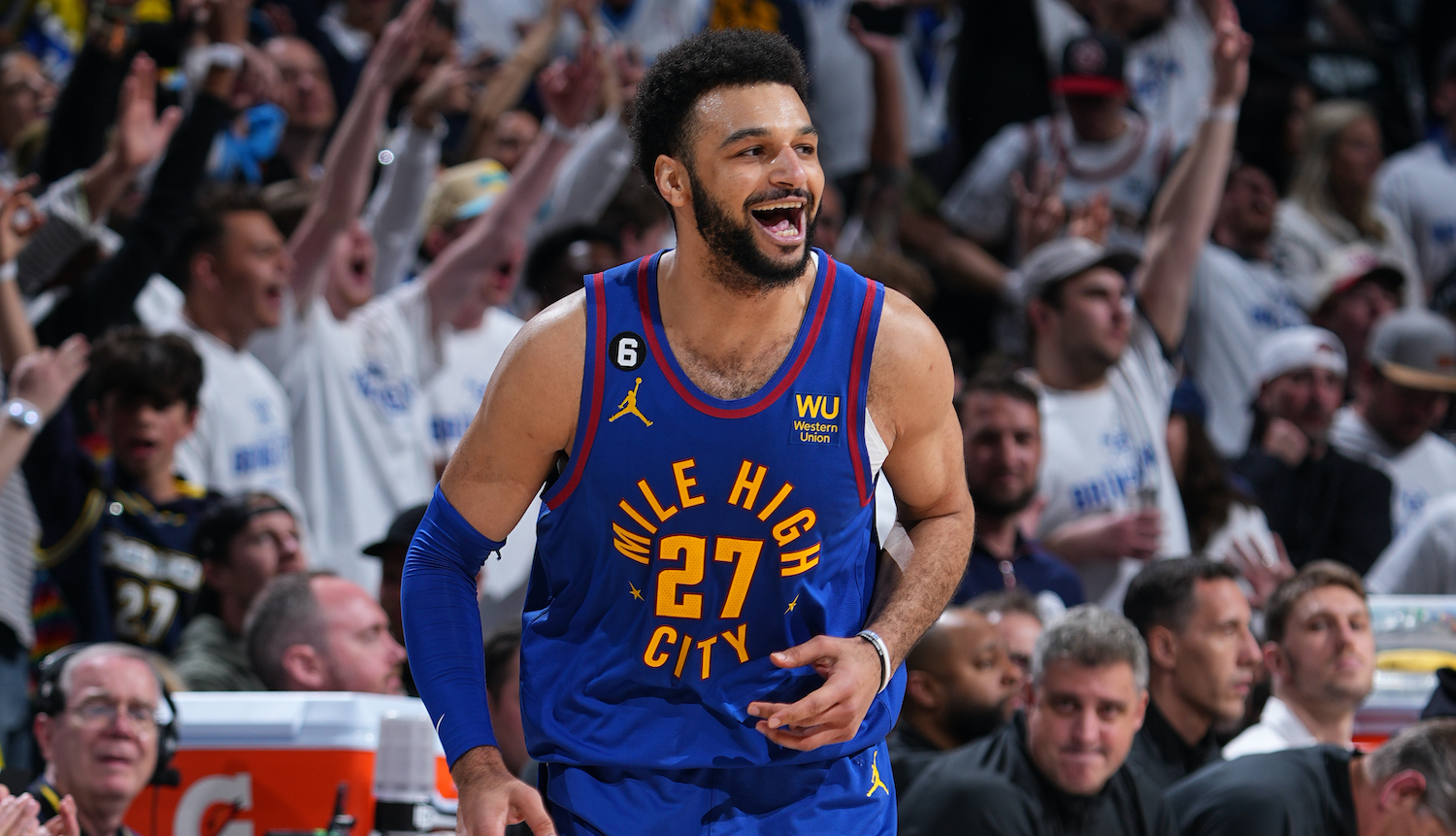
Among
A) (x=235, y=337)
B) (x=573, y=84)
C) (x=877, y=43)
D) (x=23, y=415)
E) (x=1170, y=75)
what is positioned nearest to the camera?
(x=23, y=415)

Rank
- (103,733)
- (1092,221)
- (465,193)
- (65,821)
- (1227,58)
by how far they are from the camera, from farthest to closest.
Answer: (1092,221), (465,193), (1227,58), (103,733), (65,821)

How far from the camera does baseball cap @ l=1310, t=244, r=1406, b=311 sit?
29.2 ft

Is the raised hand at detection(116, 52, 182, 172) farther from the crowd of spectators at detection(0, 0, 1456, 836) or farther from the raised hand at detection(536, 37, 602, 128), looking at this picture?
the raised hand at detection(536, 37, 602, 128)

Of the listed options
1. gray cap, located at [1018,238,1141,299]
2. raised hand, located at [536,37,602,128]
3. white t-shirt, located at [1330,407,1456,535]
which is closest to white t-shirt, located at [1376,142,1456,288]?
white t-shirt, located at [1330,407,1456,535]

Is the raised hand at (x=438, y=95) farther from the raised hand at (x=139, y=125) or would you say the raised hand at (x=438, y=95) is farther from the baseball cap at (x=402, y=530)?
the baseball cap at (x=402, y=530)

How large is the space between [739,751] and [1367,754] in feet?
8.31

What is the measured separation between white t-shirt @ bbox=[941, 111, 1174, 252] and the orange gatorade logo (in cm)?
589

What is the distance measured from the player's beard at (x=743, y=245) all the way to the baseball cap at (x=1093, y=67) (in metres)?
5.73

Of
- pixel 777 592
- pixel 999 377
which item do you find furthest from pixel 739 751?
pixel 999 377

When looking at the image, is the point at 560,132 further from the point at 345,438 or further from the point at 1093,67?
the point at 1093,67

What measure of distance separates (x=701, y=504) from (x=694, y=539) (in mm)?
55

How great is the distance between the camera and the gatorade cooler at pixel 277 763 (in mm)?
4270

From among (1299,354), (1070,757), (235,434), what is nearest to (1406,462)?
(1299,354)

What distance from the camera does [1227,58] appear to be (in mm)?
7121
